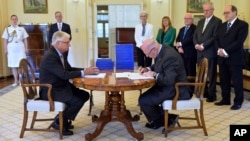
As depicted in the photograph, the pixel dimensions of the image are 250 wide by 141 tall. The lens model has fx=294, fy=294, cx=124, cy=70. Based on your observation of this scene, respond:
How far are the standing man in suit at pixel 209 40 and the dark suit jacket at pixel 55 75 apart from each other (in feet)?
7.87

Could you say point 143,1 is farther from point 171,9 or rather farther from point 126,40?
point 126,40

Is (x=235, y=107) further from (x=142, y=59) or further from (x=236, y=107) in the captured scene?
(x=142, y=59)

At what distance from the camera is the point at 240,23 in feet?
14.3

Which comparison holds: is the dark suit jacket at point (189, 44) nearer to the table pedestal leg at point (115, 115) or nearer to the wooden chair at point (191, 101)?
the wooden chair at point (191, 101)

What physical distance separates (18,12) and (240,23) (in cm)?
589

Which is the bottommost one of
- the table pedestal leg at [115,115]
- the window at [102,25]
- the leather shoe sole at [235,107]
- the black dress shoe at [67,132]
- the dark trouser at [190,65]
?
the black dress shoe at [67,132]

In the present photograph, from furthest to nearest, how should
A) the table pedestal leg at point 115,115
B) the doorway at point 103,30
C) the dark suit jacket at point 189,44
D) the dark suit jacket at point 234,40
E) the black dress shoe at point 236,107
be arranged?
the doorway at point 103,30 → the dark suit jacket at point 189,44 → the black dress shoe at point 236,107 → the dark suit jacket at point 234,40 → the table pedestal leg at point 115,115

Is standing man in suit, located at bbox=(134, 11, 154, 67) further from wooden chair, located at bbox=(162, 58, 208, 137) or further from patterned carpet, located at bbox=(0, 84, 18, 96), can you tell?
Result: patterned carpet, located at bbox=(0, 84, 18, 96)

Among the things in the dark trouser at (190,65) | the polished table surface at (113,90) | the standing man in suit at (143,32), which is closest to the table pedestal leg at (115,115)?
the polished table surface at (113,90)

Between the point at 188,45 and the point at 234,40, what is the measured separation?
1.00 meters

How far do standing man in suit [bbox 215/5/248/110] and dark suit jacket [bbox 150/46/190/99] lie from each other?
1.50m

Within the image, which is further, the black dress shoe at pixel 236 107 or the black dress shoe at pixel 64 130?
the black dress shoe at pixel 236 107

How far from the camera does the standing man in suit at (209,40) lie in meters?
4.77

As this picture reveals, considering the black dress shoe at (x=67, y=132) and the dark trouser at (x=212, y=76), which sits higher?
the dark trouser at (x=212, y=76)
